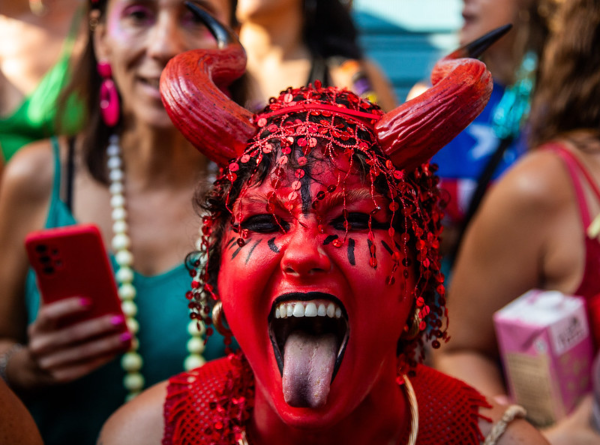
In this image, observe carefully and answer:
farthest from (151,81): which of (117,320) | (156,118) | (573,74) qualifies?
(573,74)

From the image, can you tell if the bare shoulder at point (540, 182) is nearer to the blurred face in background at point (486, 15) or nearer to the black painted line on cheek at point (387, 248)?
the blurred face in background at point (486, 15)

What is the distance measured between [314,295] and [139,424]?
2.06ft

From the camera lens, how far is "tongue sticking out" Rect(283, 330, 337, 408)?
4.00 ft

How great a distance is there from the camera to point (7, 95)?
3131 millimetres

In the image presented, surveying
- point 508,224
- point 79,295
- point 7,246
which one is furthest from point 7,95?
point 508,224

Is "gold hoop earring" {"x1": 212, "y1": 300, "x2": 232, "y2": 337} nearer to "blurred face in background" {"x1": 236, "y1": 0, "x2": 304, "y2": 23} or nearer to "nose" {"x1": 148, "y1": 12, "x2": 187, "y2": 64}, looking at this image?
"nose" {"x1": 148, "y1": 12, "x2": 187, "y2": 64}

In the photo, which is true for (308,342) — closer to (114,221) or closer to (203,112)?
(203,112)

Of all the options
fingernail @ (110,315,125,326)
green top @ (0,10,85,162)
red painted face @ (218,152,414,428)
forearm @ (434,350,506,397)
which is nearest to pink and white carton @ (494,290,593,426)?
forearm @ (434,350,506,397)

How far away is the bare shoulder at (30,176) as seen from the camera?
7.31ft

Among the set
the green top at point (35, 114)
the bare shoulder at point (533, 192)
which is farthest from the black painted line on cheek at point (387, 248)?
the green top at point (35, 114)

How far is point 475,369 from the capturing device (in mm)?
2365

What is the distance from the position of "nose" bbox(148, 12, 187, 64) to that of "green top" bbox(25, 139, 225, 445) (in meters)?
0.66

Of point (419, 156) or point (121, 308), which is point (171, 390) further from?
point (419, 156)

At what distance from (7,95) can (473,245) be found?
2223 millimetres
